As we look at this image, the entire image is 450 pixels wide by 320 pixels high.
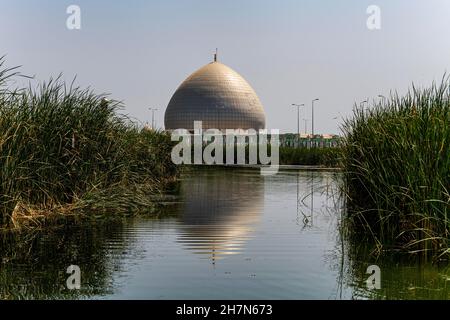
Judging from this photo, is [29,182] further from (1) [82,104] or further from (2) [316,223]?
(2) [316,223]

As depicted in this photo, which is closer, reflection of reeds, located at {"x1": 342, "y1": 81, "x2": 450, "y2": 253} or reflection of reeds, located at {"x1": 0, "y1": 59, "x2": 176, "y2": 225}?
reflection of reeds, located at {"x1": 342, "y1": 81, "x2": 450, "y2": 253}

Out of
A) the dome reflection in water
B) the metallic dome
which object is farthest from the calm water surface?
the metallic dome

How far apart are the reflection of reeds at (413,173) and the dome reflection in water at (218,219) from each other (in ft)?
6.15

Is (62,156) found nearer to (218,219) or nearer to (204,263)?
(218,219)

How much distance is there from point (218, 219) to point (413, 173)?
421 centimetres

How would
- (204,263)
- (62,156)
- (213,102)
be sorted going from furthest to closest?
1. (213,102)
2. (62,156)
3. (204,263)

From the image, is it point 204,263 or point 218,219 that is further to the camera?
point 218,219

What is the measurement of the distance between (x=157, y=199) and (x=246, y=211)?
284cm

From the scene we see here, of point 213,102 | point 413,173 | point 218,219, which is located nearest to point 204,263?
point 413,173

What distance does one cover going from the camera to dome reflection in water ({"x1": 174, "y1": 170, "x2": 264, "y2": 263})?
7.79 metres

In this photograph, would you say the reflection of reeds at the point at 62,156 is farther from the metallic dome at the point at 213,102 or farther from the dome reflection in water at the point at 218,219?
the metallic dome at the point at 213,102

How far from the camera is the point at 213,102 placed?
108312 mm

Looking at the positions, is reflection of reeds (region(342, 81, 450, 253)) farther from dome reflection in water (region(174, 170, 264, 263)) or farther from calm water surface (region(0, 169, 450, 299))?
dome reflection in water (region(174, 170, 264, 263))

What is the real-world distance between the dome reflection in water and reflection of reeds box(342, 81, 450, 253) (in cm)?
187
